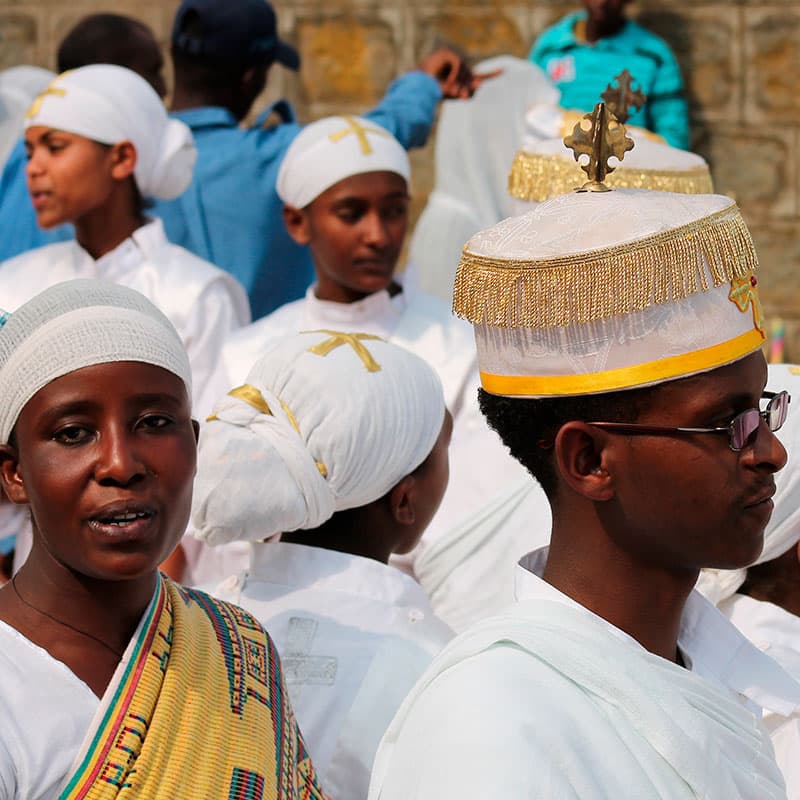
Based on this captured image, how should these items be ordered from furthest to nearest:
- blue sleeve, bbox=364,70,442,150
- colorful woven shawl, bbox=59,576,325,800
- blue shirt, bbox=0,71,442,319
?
1. blue sleeve, bbox=364,70,442,150
2. blue shirt, bbox=0,71,442,319
3. colorful woven shawl, bbox=59,576,325,800

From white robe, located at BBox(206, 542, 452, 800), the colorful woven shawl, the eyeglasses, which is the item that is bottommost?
white robe, located at BBox(206, 542, 452, 800)

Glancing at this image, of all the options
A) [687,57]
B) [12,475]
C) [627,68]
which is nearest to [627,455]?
[12,475]

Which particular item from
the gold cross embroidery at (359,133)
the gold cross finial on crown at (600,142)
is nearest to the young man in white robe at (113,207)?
the gold cross embroidery at (359,133)

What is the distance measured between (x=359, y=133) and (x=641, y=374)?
331 cm

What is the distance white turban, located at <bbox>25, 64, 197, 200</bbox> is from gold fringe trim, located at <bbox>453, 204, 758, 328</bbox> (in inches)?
128

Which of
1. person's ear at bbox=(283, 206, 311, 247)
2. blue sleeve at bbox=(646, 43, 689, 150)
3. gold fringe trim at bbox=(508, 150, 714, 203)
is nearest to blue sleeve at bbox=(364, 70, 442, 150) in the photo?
person's ear at bbox=(283, 206, 311, 247)

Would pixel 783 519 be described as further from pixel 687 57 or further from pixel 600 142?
pixel 687 57

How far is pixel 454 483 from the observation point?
397 centimetres

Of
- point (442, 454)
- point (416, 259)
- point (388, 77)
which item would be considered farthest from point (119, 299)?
point (388, 77)

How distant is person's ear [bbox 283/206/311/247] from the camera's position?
5262 mm

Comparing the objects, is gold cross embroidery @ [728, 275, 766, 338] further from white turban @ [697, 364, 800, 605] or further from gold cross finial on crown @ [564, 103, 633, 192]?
white turban @ [697, 364, 800, 605]

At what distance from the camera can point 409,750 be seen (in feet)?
6.18

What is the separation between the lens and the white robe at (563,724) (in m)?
1.80

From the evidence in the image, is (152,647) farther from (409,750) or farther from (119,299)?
(409,750)
